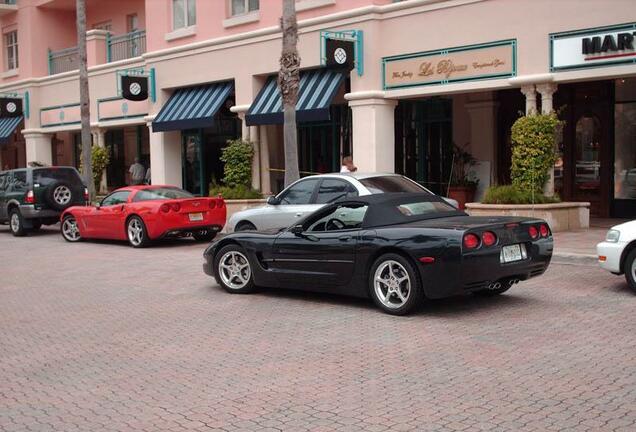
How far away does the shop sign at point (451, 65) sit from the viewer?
1669 centimetres

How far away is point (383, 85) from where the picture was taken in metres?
19.0

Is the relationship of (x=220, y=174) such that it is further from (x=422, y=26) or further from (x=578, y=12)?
(x=578, y=12)

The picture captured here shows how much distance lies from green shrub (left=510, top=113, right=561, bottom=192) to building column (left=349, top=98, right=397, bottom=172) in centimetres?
385

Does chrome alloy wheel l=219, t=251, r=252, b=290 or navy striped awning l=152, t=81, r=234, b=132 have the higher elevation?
navy striped awning l=152, t=81, r=234, b=132

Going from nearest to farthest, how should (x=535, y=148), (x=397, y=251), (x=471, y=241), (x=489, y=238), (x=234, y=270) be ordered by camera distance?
1. (x=471, y=241)
2. (x=489, y=238)
3. (x=397, y=251)
4. (x=234, y=270)
5. (x=535, y=148)

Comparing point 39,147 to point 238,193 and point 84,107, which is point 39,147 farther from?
point 238,193

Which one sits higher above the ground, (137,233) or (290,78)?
(290,78)

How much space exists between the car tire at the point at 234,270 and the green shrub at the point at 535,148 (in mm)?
7982

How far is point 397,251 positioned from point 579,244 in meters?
6.47

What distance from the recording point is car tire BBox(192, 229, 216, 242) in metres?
16.8

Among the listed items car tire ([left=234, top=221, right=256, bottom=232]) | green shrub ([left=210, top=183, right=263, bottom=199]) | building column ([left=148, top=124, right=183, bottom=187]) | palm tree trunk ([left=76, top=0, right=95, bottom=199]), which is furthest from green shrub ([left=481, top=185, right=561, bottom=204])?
palm tree trunk ([left=76, top=0, right=95, bottom=199])

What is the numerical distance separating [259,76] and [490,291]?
14167 millimetres

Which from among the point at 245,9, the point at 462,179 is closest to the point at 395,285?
the point at 462,179

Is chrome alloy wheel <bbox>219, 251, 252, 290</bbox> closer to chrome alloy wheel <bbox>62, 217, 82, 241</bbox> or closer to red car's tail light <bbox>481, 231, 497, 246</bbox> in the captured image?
red car's tail light <bbox>481, 231, 497, 246</bbox>
